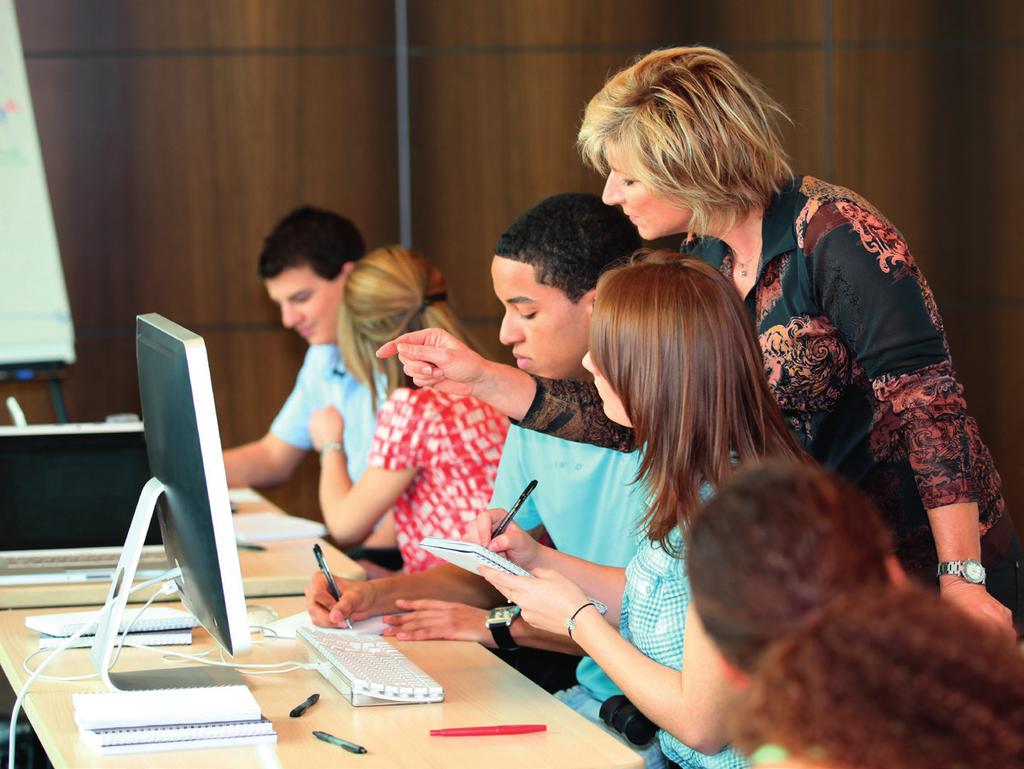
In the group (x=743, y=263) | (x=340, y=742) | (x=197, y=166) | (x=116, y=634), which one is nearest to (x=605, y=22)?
(x=197, y=166)

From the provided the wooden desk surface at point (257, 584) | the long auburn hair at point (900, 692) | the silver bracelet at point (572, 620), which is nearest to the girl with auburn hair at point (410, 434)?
the wooden desk surface at point (257, 584)

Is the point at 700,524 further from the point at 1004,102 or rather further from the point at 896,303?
the point at 1004,102

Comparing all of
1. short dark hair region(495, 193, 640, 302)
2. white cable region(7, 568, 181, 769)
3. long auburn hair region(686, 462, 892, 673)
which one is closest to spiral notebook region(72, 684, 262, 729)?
white cable region(7, 568, 181, 769)

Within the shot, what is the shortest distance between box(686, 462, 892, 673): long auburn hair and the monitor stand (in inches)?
36.9

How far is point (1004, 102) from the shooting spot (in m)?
4.39

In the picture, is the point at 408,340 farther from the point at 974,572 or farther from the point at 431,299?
the point at 974,572

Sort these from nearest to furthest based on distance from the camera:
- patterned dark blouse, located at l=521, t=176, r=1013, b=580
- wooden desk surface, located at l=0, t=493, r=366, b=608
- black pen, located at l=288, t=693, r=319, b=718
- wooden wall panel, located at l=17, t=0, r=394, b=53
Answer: black pen, located at l=288, t=693, r=319, b=718 → patterned dark blouse, located at l=521, t=176, r=1013, b=580 → wooden desk surface, located at l=0, t=493, r=366, b=608 → wooden wall panel, located at l=17, t=0, r=394, b=53

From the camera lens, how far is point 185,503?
1.63 meters

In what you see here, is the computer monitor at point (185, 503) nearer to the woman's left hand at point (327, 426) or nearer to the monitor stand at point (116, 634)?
the monitor stand at point (116, 634)

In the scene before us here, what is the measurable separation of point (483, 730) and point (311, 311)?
2.18m

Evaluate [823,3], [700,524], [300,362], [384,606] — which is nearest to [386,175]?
[300,362]

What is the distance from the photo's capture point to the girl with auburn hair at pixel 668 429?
167cm

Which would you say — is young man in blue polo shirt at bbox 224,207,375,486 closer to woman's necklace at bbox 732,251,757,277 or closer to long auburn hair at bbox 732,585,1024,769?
woman's necklace at bbox 732,251,757,277

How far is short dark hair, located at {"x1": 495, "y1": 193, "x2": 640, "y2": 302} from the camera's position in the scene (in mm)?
2365
